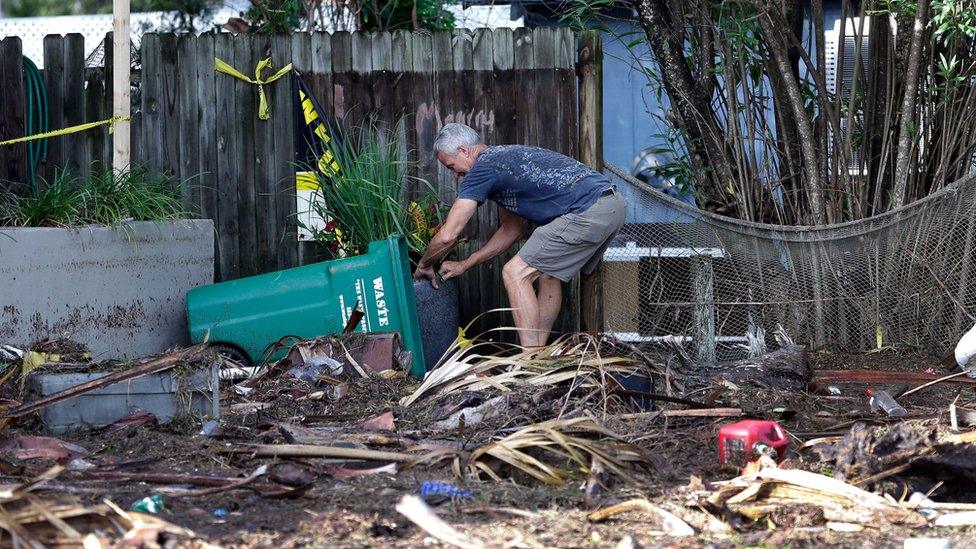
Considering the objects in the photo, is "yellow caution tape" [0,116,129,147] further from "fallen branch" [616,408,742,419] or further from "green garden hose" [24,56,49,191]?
"fallen branch" [616,408,742,419]

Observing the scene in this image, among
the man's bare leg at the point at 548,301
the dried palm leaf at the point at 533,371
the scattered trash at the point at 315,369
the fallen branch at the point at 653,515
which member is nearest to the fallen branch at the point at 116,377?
the scattered trash at the point at 315,369

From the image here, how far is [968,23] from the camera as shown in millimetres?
6180

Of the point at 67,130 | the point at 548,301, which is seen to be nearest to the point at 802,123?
the point at 548,301

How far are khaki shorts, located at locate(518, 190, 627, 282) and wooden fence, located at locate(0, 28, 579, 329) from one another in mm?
584

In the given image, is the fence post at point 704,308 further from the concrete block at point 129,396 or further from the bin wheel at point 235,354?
the concrete block at point 129,396

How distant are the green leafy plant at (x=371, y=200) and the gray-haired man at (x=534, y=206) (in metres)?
0.39

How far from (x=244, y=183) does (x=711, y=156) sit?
2.78m

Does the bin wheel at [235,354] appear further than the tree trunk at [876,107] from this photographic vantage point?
No

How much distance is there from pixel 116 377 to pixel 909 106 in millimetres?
4437

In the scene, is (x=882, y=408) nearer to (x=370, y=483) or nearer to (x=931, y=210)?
(x=931, y=210)

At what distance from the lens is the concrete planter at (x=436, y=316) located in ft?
20.9

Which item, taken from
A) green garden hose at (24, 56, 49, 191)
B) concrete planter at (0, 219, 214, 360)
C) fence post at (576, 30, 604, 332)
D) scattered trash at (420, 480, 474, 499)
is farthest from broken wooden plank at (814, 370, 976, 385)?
Result: green garden hose at (24, 56, 49, 191)

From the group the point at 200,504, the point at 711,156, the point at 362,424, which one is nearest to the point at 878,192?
the point at 711,156

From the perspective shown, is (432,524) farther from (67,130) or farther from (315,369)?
(67,130)
